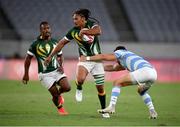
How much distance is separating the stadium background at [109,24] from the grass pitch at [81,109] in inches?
331

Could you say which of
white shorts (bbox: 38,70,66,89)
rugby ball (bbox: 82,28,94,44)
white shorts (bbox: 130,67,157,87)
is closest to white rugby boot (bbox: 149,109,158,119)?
white shorts (bbox: 130,67,157,87)

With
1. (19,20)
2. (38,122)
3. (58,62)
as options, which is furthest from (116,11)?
(38,122)

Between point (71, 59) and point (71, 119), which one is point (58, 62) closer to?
point (71, 119)

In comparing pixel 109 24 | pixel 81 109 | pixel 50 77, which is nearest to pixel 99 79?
pixel 50 77

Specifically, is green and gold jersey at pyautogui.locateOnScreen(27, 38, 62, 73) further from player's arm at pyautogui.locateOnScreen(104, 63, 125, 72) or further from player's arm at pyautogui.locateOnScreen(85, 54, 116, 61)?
player's arm at pyautogui.locateOnScreen(104, 63, 125, 72)

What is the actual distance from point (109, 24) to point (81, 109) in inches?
761

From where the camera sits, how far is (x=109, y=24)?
1432 inches

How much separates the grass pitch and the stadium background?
840 cm

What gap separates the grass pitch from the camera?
13.7 metres

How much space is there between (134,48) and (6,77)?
24.2 feet

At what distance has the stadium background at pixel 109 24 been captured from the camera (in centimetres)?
3472

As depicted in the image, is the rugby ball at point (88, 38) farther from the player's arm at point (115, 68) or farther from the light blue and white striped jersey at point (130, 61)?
the light blue and white striped jersey at point (130, 61)

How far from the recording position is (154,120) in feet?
46.5

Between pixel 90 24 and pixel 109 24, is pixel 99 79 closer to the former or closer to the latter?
pixel 90 24
